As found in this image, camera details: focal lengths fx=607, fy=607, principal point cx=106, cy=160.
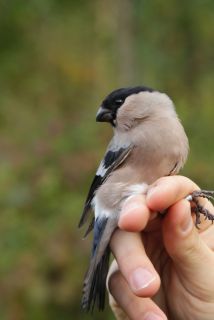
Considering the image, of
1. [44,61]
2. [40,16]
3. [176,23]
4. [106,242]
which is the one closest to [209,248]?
[106,242]

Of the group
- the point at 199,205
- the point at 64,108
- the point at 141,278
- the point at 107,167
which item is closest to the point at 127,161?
the point at 107,167

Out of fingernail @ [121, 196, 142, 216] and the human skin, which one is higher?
fingernail @ [121, 196, 142, 216]

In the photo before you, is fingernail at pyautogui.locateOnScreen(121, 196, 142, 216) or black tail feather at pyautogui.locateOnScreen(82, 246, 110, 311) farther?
black tail feather at pyautogui.locateOnScreen(82, 246, 110, 311)

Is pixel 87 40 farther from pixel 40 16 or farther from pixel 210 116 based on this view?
pixel 210 116

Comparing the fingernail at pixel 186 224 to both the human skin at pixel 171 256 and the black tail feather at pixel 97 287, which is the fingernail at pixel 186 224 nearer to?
the human skin at pixel 171 256

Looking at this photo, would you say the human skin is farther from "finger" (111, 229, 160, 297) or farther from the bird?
the bird

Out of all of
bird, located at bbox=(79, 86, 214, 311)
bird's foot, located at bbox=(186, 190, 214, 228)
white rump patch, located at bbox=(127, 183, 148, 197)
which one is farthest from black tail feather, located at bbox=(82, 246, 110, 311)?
bird's foot, located at bbox=(186, 190, 214, 228)

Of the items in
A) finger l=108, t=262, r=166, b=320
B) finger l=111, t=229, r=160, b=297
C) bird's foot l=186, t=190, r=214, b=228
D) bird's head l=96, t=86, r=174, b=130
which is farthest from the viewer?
bird's head l=96, t=86, r=174, b=130
